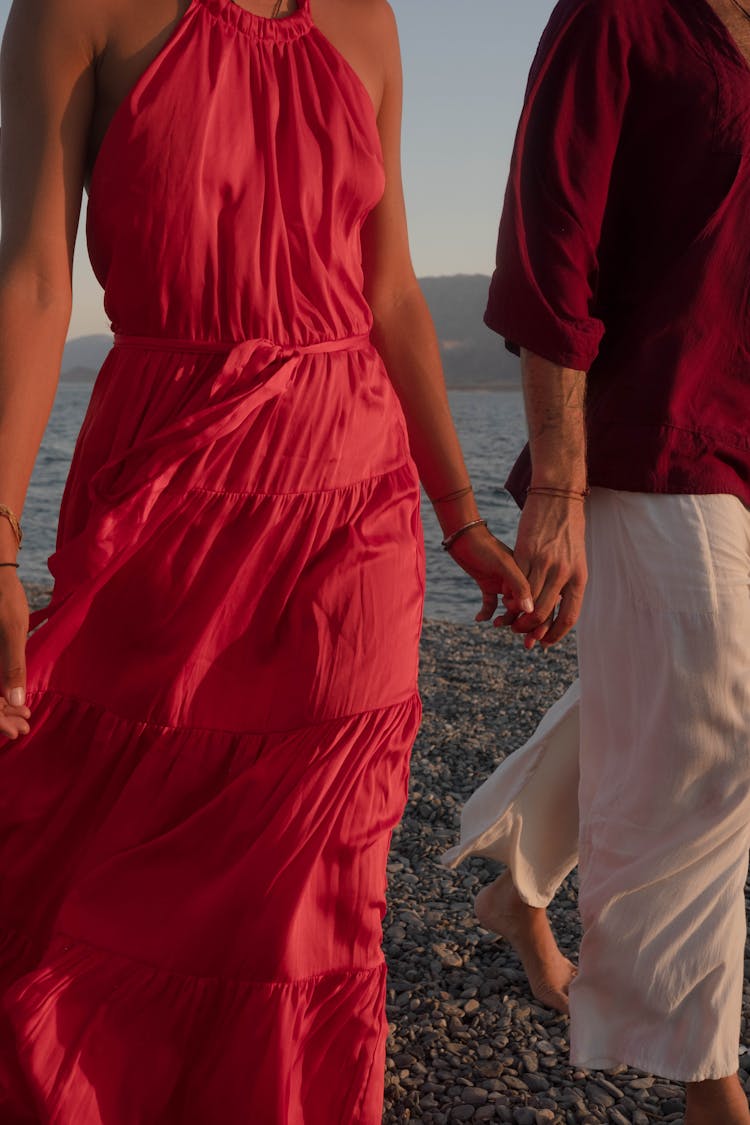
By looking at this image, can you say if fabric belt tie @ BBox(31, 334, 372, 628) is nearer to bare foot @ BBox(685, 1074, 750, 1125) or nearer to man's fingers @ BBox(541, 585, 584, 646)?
man's fingers @ BBox(541, 585, 584, 646)

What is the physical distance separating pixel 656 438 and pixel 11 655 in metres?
1.26

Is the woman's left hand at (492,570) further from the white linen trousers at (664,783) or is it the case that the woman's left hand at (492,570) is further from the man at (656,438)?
the white linen trousers at (664,783)

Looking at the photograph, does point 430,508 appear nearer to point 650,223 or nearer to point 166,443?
point 650,223

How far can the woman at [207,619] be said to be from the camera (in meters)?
2.25

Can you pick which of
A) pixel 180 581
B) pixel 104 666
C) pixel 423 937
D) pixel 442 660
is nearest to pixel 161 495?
pixel 180 581

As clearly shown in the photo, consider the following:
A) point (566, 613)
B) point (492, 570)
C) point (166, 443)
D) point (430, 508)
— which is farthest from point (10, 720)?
point (430, 508)

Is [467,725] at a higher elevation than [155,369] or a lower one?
lower

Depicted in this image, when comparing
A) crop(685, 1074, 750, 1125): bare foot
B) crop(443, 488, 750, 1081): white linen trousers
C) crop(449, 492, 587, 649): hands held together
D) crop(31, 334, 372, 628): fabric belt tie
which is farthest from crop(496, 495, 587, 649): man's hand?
crop(685, 1074, 750, 1125): bare foot

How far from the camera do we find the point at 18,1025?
7.53ft

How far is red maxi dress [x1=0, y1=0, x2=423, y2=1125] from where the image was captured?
90.7 inches

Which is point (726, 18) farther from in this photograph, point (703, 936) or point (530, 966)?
point (530, 966)

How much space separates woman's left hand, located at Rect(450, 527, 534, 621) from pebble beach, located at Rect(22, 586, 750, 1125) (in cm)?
118

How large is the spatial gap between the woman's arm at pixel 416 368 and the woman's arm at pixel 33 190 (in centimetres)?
65

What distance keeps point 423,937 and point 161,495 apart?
2.16 metres
